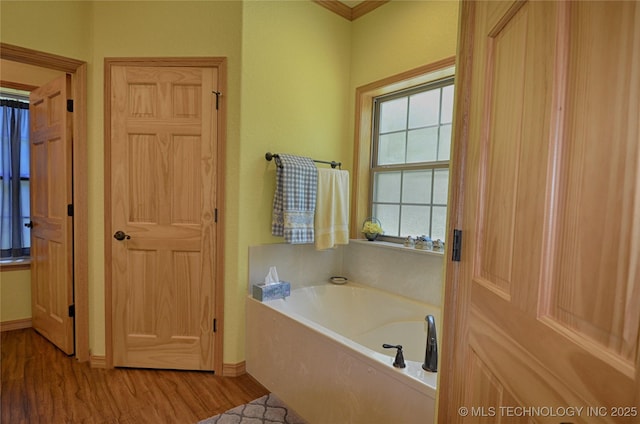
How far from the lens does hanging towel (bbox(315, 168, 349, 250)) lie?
100 inches

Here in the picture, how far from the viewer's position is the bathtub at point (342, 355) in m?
1.35

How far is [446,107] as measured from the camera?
240 centimetres

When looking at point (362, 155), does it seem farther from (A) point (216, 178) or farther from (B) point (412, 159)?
(A) point (216, 178)

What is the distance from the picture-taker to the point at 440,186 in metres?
2.40

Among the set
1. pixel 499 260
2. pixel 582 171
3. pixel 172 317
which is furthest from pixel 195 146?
pixel 582 171

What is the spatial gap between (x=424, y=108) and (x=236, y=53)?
1438mm

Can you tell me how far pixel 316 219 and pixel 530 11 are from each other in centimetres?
197

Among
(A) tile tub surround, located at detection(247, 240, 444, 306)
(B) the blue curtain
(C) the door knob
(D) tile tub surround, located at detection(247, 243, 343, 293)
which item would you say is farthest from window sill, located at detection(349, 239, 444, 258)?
(B) the blue curtain

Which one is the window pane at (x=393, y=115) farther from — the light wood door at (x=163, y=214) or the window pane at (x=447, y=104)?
the light wood door at (x=163, y=214)

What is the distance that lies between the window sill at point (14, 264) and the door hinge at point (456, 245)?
Result: 3.70 m

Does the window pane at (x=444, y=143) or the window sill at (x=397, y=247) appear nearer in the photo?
the window sill at (x=397, y=247)

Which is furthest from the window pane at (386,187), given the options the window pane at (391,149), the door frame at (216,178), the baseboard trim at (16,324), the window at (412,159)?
the baseboard trim at (16,324)

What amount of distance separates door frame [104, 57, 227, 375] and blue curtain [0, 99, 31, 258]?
167cm

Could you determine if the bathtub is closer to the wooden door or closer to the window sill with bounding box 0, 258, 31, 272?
the wooden door
